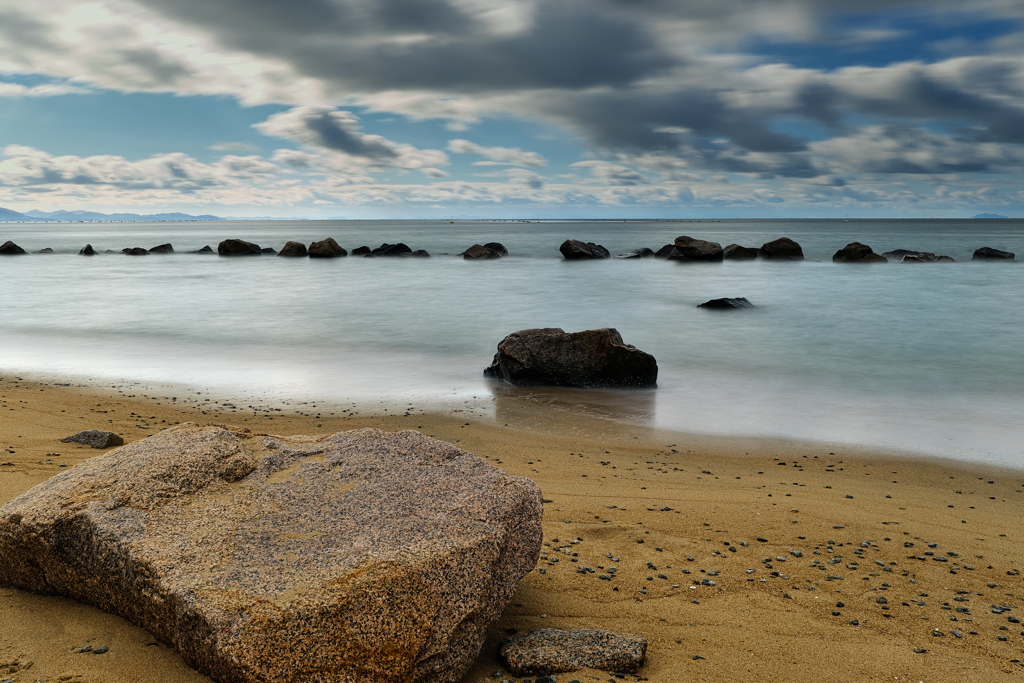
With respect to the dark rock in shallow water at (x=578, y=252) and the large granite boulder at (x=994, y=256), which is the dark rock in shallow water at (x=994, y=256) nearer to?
the large granite boulder at (x=994, y=256)

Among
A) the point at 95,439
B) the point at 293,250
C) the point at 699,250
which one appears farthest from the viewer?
the point at 293,250

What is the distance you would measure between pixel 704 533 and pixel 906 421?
5603mm

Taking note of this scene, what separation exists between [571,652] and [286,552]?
1.31m

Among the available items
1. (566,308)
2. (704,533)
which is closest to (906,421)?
(704,533)

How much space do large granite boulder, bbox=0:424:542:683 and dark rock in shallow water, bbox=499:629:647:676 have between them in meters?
0.21

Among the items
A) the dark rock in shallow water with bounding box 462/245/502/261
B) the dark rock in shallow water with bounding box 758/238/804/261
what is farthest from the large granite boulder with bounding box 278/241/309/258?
the dark rock in shallow water with bounding box 758/238/804/261

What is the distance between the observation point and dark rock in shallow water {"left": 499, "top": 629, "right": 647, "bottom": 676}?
2.95 metres

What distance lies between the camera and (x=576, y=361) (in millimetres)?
10250

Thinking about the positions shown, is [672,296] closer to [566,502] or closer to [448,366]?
[448,366]

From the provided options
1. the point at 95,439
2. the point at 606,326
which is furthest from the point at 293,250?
the point at 95,439

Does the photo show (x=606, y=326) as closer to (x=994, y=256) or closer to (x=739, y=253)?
(x=739, y=253)

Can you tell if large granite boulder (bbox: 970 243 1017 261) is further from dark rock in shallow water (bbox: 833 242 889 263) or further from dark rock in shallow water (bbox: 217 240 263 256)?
dark rock in shallow water (bbox: 217 240 263 256)

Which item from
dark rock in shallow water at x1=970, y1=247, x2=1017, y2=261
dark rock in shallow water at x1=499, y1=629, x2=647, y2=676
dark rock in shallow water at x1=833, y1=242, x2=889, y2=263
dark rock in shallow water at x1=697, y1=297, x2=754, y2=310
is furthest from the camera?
dark rock in shallow water at x1=970, y1=247, x2=1017, y2=261

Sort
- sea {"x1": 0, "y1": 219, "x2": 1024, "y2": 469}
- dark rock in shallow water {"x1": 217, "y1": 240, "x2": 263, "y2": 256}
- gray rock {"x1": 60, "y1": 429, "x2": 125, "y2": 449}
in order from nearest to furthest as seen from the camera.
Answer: gray rock {"x1": 60, "y1": 429, "x2": 125, "y2": 449}, sea {"x1": 0, "y1": 219, "x2": 1024, "y2": 469}, dark rock in shallow water {"x1": 217, "y1": 240, "x2": 263, "y2": 256}
